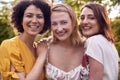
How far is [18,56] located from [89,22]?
0.76m

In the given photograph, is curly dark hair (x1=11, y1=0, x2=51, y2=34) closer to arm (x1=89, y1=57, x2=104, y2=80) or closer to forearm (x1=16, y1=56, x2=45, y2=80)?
forearm (x1=16, y1=56, x2=45, y2=80)

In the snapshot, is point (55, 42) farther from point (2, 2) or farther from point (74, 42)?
point (2, 2)

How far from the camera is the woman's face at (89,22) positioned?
320 cm

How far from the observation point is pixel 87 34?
3.32 meters

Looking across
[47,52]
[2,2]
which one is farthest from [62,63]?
[2,2]

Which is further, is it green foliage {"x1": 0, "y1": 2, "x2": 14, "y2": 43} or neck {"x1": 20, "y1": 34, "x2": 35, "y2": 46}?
green foliage {"x1": 0, "y1": 2, "x2": 14, "y2": 43}

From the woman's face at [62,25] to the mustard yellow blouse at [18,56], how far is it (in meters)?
0.35

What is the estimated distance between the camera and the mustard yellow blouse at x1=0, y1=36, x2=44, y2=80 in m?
3.26

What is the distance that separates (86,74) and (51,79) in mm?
376

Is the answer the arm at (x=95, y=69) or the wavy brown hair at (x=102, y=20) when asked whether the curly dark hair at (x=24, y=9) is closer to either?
the wavy brown hair at (x=102, y=20)

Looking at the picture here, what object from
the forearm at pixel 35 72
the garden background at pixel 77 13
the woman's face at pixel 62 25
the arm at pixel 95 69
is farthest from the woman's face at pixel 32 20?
the garden background at pixel 77 13

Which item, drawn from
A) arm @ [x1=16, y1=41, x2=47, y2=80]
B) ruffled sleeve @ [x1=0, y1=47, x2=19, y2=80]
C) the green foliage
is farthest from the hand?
the green foliage

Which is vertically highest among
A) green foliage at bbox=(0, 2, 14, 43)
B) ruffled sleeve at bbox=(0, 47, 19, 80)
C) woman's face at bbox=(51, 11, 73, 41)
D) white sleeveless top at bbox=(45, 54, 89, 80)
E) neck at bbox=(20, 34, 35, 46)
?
woman's face at bbox=(51, 11, 73, 41)

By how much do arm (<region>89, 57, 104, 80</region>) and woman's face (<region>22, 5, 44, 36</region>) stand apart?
0.69 m
